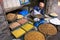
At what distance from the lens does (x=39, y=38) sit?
1979 mm

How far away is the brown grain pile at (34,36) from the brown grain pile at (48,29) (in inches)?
5.7

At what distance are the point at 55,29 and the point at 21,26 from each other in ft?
1.98

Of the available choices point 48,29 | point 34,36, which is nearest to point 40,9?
point 48,29

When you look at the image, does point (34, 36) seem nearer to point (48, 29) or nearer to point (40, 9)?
point (48, 29)

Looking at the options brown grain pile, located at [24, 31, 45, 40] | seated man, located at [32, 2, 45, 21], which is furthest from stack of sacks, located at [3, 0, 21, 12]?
brown grain pile, located at [24, 31, 45, 40]

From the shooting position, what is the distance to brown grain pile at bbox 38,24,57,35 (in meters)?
2.17

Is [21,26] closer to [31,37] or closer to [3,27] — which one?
[31,37]

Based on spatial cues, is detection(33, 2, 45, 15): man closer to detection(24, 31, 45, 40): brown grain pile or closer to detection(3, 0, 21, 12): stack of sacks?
detection(3, 0, 21, 12): stack of sacks

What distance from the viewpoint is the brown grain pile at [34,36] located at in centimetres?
197

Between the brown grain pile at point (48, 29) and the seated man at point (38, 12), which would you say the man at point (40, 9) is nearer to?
the seated man at point (38, 12)

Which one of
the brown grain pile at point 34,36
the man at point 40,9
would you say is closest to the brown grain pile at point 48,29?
the brown grain pile at point 34,36

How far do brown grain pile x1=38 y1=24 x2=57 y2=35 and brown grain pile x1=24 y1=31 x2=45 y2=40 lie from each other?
0.14 meters

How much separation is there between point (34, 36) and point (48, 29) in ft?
1.11

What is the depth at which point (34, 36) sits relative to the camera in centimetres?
199
